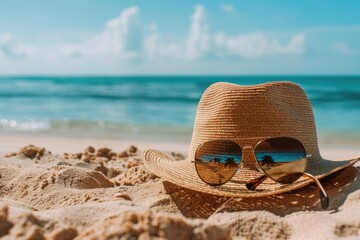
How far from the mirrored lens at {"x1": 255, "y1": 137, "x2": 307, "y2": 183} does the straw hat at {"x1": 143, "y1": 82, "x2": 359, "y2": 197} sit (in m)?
0.11

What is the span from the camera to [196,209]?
110 inches

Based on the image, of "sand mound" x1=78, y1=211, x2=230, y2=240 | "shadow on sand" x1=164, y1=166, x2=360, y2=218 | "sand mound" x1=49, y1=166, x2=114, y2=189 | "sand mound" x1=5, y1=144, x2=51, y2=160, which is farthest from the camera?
"sand mound" x1=5, y1=144, x2=51, y2=160

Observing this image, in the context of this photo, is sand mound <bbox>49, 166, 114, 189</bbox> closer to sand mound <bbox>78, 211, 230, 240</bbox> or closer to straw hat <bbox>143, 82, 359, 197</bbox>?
straw hat <bbox>143, 82, 359, 197</bbox>

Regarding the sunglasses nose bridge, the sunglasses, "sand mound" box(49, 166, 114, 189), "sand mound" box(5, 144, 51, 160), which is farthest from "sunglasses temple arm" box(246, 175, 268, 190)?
"sand mound" box(5, 144, 51, 160)

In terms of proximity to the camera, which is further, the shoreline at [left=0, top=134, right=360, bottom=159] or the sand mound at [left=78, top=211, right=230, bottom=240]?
the shoreline at [left=0, top=134, right=360, bottom=159]

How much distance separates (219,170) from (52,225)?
1.14 m

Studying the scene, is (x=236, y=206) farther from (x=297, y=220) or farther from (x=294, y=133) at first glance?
(x=294, y=133)

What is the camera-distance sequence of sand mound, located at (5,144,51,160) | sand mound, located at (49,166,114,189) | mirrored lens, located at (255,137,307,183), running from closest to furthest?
mirrored lens, located at (255,137,307,183) < sand mound, located at (49,166,114,189) < sand mound, located at (5,144,51,160)

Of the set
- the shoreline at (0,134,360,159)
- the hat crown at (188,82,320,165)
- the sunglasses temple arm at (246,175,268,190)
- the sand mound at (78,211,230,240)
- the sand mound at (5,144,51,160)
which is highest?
the hat crown at (188,82,320,165)

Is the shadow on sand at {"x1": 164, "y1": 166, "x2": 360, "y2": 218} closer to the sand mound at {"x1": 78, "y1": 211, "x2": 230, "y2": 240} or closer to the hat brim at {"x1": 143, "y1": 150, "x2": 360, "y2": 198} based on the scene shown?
the hat brim at {"x1": 143, "y1": 150, "x2": 360, "y2": 198}

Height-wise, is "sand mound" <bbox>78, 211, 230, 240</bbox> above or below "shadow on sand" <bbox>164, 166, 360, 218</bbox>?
above

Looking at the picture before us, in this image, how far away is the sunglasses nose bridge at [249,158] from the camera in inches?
115

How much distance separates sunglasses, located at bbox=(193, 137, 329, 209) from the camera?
2.68 meters

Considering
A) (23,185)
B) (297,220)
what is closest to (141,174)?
(23,185)
